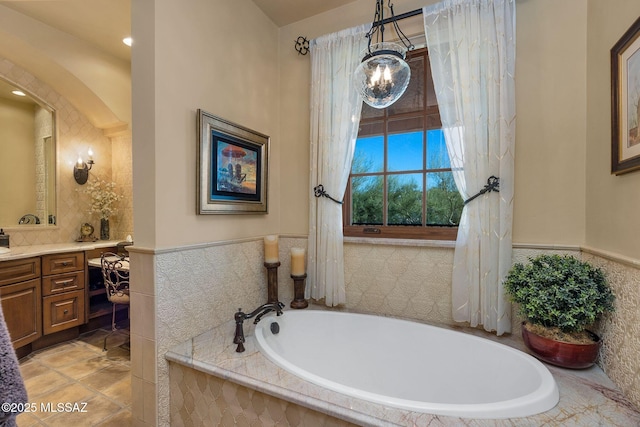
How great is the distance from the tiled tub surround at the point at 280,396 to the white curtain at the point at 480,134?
0.30m

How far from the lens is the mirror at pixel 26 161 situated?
277 cm

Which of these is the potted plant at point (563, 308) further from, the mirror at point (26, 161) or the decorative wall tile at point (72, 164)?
the mirror at point (26, 161)

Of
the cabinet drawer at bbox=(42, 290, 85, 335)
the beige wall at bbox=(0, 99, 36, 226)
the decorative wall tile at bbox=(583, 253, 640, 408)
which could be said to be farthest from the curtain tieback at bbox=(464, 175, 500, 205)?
the beige wall at bbox=(0, 99, 36, 226)

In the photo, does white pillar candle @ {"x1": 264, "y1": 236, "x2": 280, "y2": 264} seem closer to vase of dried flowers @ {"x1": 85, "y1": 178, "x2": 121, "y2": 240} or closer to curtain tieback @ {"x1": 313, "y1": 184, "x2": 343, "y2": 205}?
curtain tieback @ {"x1": 313, "y1": 184, "x2": 343, "y2": 205}

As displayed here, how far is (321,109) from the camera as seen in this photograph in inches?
85.2

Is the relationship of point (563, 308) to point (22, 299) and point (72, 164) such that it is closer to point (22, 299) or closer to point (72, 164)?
point (22, 299)

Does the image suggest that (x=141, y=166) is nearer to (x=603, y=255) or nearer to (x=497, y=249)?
(x=497, y=249)

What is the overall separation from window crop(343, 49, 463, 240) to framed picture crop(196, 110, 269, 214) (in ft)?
2.39

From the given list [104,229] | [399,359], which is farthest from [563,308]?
[104,229]

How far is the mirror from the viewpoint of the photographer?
277 cm

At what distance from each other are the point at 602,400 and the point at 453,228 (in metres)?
1.03

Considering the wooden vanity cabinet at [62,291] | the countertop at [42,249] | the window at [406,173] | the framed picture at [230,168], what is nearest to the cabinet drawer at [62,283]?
the wooden vanity cabinet at [62,291]

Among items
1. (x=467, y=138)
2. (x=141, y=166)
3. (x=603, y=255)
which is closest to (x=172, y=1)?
(x=141, y=166)

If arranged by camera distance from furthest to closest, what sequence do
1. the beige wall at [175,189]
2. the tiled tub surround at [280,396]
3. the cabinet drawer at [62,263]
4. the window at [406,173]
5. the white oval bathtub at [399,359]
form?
the cabinet drawer at [62,263]
the window at [406,173]
the beige wall at [175,189]
the white oval bathtub at [399,359]
the tiled tub surround at [280,396]
